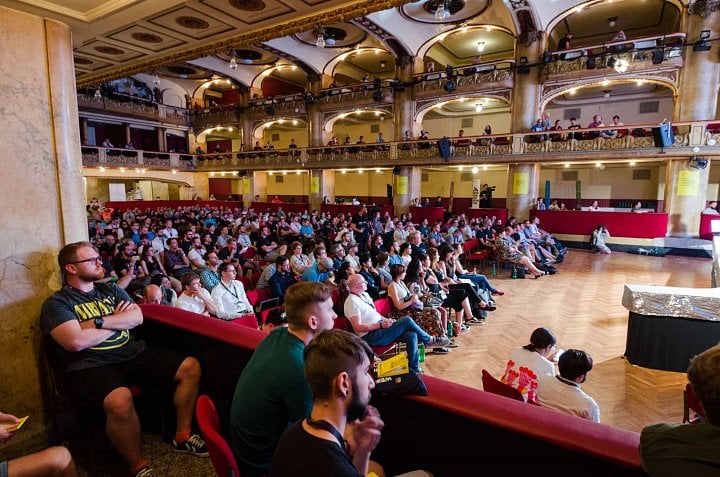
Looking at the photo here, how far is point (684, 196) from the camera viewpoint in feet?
38.7

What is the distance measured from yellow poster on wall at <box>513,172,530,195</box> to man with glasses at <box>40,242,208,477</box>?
14.0 metres

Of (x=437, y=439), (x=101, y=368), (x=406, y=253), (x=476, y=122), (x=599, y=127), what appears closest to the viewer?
(x=437, y=439)

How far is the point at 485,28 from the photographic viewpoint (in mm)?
15297

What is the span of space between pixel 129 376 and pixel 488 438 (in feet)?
6.88

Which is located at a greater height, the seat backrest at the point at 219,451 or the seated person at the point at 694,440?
the seated person at the point at 694,440

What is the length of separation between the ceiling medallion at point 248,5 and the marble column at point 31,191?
1.14m

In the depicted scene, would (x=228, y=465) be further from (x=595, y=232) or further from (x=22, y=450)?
(x=595, y=232)

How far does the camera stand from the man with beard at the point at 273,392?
1.51 metres

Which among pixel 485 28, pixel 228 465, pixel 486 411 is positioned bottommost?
pixel 228 465

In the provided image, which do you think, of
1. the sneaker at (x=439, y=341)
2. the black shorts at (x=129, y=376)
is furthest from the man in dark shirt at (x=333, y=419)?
the sneaker at (x=439, y=341)

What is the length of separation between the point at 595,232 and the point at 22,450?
44.2 ft

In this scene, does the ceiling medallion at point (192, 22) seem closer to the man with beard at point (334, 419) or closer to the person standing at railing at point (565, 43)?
the man with beard at point (334, 419)

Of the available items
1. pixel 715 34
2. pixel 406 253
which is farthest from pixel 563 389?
pixel 715 34

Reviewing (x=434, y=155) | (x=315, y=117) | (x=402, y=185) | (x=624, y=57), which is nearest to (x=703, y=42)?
(x=624, y=57)
